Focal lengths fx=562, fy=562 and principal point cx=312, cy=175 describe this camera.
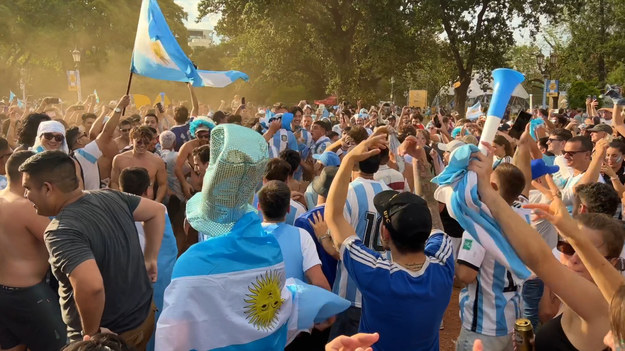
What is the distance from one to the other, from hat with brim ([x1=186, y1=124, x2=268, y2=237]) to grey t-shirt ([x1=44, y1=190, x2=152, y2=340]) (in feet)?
2.49

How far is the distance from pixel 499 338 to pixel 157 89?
1811 inches

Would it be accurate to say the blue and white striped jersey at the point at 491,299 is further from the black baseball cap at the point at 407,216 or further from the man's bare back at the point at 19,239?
the man's bare back at the point at 19,239

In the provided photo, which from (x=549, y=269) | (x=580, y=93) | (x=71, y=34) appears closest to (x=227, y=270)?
(x=549, y=269)

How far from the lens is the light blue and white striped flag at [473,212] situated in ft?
8.59

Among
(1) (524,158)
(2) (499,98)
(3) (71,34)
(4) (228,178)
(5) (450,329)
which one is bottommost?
(5) (450,329)

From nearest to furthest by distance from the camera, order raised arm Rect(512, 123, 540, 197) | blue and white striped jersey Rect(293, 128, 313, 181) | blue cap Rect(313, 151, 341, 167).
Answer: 1. raised arm Rect(512, 123, 540, 197)
2. blue cap Rect(313, 151, 341, 167)
3. blue and white striped jersey Rect(293, 128, 313, 181)

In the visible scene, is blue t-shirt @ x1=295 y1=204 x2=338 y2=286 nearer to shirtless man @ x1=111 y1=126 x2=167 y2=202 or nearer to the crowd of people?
the crowd of people

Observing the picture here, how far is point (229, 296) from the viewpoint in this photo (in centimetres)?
272

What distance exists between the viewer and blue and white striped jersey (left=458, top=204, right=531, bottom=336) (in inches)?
150

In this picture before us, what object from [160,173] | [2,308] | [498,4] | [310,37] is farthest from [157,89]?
[2,308]

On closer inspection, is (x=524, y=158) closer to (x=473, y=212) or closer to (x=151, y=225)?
(x=473, y=212)

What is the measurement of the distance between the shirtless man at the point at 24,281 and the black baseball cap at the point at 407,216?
2.47 m

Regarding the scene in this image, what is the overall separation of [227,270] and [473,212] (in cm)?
120

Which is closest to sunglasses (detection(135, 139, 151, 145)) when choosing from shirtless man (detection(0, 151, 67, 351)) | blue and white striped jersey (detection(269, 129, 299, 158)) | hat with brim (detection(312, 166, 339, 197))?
blue and white striped jersey (detection(269, 129, 299, 158))
